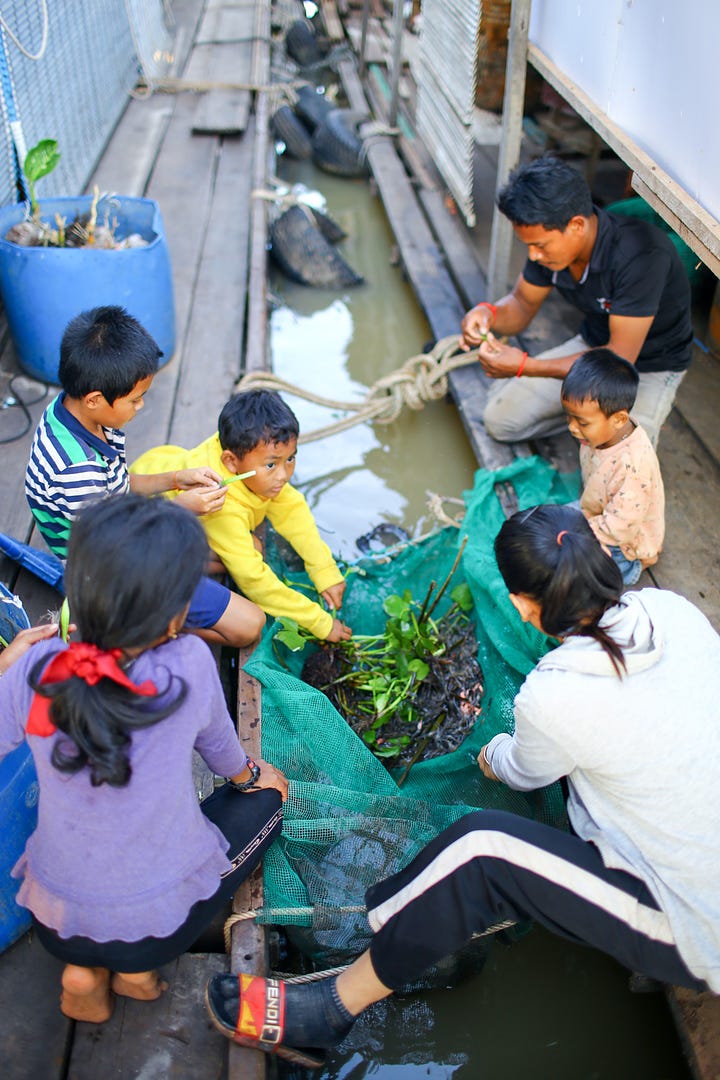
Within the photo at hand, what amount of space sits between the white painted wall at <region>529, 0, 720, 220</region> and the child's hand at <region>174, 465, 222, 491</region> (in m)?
1.55

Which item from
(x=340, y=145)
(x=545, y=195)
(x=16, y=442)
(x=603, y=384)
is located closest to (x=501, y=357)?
(x=545, y=195)

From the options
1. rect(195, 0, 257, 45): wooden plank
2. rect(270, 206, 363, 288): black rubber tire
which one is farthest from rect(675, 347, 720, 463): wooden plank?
rect(195, 0, 257, 45): wooden plank

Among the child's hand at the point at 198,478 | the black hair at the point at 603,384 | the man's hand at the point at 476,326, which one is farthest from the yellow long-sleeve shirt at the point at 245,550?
the man's hand at the point at 476,326

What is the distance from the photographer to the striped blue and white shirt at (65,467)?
238cm

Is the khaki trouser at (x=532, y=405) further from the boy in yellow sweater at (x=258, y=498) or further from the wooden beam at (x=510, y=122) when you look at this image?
the boy in yellow sweater at (x=258, y=498)

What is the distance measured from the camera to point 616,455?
2.64 metres

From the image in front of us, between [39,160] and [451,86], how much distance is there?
92.9 inches

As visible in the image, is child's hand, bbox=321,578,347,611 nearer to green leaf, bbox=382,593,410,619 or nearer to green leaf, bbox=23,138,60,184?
green leaf, bbox=382,593,410,619

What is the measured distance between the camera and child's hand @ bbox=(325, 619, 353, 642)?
2.64 m

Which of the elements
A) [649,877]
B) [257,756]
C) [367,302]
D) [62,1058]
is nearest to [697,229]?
[649,877]

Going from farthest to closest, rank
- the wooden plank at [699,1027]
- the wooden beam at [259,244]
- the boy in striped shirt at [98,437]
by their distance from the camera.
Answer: the wooden beam at [259,244]
the boy in striped shirt at [98,437]
the wooden plank at [699,1027]

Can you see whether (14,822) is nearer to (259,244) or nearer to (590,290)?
(590,290)

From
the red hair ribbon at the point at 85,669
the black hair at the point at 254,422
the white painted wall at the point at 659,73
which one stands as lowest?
the black hair at the point at 254,422

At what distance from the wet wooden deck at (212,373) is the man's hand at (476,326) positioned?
0.39m
